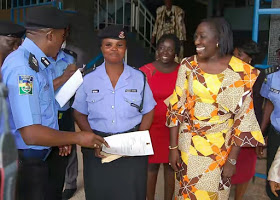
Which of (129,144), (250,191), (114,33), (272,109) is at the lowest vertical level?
(250,191)

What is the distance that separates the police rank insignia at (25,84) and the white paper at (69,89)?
442mm

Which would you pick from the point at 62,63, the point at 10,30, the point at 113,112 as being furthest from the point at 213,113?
the point at 62,63

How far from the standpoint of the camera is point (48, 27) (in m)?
1.83

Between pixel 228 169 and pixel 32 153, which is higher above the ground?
pixel 32 153

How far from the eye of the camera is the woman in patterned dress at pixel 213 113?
2.09m

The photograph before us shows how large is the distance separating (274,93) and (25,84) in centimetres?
180

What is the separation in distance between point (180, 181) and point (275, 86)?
1019 millimetres

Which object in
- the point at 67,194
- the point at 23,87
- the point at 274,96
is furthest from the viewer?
the point at 67,194

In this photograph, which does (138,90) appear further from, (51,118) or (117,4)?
(117,4)

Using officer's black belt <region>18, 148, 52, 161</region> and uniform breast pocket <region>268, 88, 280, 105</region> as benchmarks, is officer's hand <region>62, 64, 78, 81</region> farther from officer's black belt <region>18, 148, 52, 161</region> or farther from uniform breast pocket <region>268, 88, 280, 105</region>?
uniform breast pocket <region>268, 88, 280, 105</region>

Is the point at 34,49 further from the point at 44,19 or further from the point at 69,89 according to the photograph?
the point at 69,89

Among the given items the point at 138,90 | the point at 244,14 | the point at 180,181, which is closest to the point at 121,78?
the point at 138,90

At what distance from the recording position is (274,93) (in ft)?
8.43

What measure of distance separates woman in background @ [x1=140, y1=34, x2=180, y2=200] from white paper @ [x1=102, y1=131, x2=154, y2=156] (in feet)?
2.94
